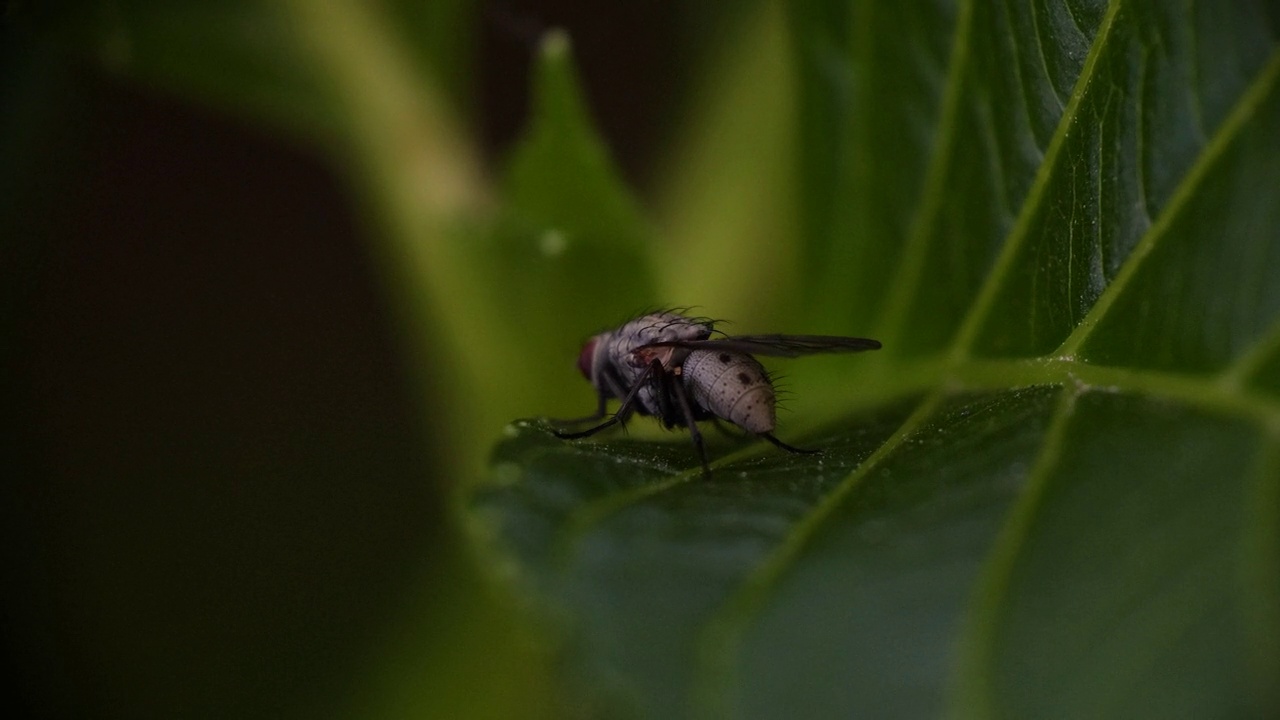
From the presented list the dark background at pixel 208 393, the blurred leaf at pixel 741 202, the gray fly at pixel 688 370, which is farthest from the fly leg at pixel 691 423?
the dark background at pixel 208 393

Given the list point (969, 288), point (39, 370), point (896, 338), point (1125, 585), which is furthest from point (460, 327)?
point (39, 370)

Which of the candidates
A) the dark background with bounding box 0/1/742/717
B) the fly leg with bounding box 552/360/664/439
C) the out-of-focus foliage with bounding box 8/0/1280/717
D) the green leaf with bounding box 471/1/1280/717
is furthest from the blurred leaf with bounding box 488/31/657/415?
the dark background with bounding box 0/1/742/717

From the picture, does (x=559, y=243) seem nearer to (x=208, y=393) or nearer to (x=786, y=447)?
(x=786, y=447)

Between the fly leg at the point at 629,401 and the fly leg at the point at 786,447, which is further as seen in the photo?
the fly leg at the point at 629,401

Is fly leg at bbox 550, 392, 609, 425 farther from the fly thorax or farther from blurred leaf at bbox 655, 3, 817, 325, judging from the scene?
blurred leaf at bbox 655, 3, 817, 325

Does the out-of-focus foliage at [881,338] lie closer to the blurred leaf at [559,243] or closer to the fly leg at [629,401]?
the blurred leaf at [559,243]

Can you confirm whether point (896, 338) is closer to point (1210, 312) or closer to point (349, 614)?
point (1210, 312)

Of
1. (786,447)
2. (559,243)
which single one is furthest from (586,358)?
(786,447)
